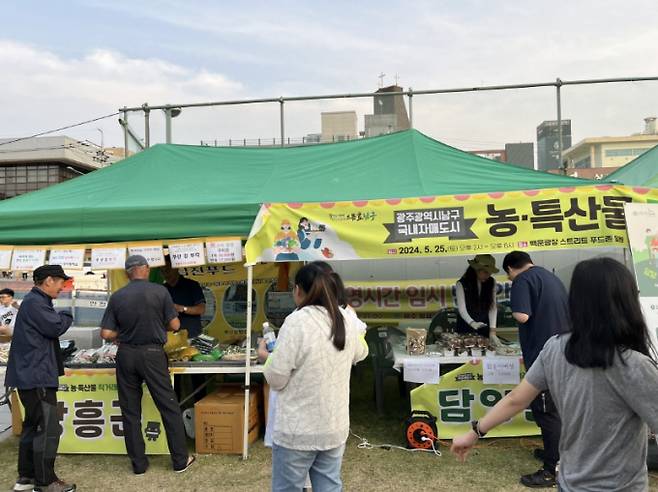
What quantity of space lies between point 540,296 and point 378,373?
7.17 feet

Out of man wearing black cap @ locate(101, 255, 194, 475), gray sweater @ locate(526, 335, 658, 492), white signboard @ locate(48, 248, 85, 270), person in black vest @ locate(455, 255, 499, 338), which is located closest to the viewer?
gray sweater @ locate(526, 335, 658, 492)

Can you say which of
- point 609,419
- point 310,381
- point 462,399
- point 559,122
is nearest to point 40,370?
point 310,381

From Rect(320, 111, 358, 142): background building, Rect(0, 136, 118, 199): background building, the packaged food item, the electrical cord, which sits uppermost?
Rect(0, 136, 118, 199): background building

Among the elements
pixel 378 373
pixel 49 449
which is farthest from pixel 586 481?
pixel 378 373

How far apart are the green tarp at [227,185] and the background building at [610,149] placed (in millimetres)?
2585

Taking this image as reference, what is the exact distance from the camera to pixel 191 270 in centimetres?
773

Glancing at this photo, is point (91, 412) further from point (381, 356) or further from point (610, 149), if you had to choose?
point (610, 149)

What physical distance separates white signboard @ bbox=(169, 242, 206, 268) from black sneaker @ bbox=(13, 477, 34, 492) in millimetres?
1971

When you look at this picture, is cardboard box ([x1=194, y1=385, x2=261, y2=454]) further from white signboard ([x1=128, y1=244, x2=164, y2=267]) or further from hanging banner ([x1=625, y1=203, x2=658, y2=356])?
hanging banner ([x1=625, y1=203, x2=658, y2=356])

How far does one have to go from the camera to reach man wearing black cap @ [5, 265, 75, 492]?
3.68 meters

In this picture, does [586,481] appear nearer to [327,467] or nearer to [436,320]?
[327,467]

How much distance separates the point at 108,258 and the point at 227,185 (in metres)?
1.33

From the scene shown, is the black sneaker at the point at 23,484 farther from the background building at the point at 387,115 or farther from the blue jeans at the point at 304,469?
the background building at the point at 387,115

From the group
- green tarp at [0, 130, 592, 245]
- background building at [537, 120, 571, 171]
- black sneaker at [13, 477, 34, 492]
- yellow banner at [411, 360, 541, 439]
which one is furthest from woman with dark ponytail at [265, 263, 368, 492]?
background building at [537, 120, 571, 171]
